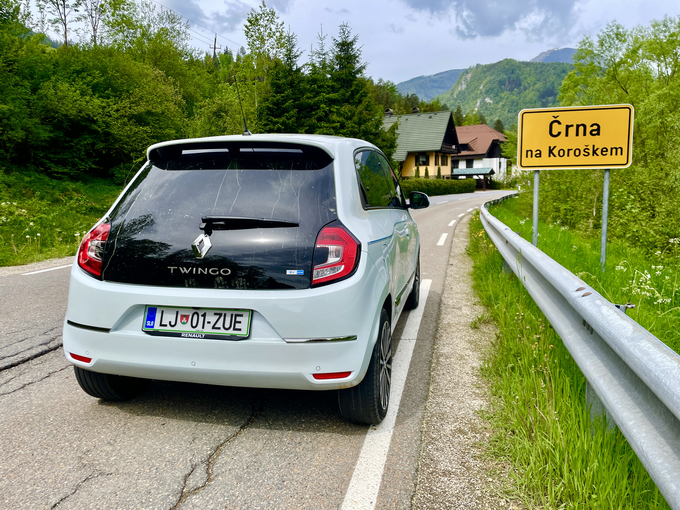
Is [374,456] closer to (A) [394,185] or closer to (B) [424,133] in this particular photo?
(A) [394,185]

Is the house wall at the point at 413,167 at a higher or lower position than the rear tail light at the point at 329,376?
higher

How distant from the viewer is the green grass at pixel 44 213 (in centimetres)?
1077

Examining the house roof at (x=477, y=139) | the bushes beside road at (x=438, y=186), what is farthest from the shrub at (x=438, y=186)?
the house roof at (x=477, y=139)

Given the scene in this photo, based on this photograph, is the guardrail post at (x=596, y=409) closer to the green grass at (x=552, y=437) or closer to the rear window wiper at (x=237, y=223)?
the green grass at (x=552, y=437)

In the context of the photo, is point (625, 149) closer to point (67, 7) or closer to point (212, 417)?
point (212, 417)

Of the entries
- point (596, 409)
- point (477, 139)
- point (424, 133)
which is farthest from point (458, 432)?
point (477, 139)

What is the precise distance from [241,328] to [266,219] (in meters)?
0.61

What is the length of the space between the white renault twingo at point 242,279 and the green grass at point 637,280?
234 centimetres

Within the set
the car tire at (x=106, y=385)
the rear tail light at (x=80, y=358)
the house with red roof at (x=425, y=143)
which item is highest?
the house with red roof at (x=425, y=143)

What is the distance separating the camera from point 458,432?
3.05 m

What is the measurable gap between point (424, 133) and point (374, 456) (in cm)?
7101

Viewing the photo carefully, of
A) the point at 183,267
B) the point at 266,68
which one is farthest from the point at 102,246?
the point at 266,68

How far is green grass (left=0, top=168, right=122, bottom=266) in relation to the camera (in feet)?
35.3

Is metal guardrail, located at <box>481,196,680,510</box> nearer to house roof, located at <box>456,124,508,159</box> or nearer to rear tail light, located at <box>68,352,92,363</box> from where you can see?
rear tail light, located at <box>68,352,92,363</box>
